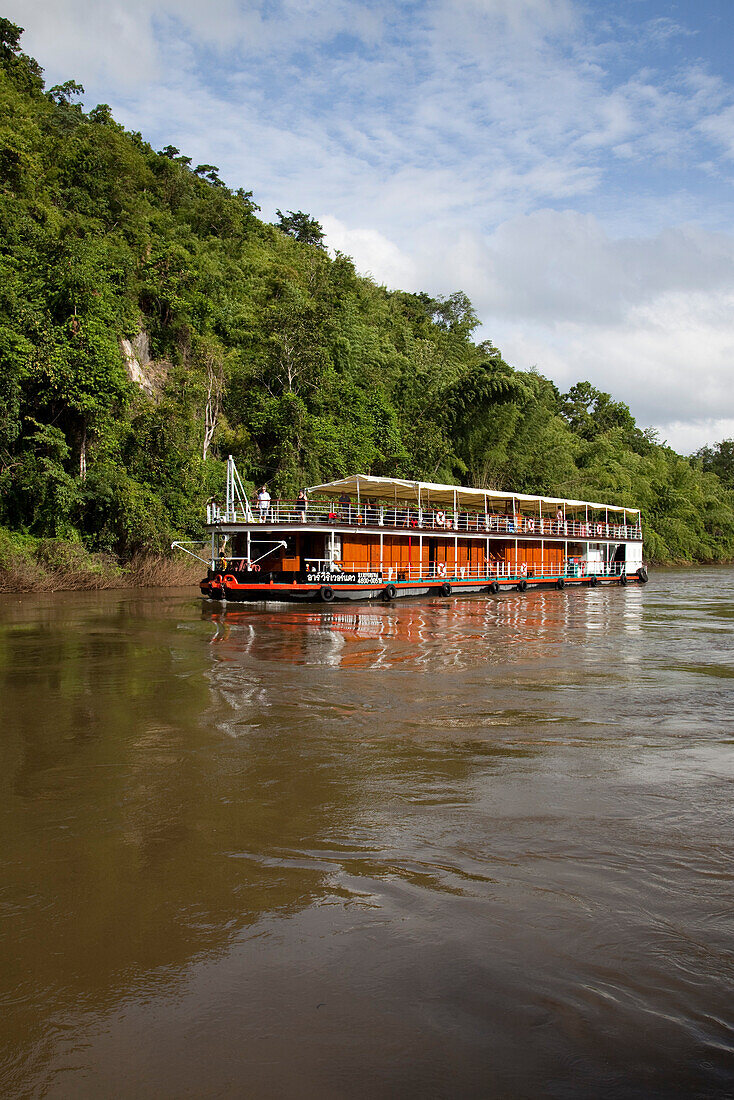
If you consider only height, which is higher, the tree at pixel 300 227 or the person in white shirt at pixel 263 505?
the tree at pixel 300 227

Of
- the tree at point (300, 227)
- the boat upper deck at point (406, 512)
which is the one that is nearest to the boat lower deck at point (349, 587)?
the boat upper deck at point (406, 512)

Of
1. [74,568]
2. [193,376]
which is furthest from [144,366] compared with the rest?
[74,568]

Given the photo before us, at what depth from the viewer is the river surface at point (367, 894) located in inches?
134

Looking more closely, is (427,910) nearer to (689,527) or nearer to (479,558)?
(479,558)

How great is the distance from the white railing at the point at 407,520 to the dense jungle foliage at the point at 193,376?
5.61 metres

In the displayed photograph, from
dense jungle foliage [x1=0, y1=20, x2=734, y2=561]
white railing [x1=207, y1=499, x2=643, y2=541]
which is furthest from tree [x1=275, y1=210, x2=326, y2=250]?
white railing [x1=207, y1=499, x2=643, y2=541]

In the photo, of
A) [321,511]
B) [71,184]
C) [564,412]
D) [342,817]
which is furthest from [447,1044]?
[564,412]

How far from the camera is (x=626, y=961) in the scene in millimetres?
4145

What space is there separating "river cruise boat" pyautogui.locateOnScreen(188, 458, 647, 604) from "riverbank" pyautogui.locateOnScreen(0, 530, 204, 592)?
8.32 feet

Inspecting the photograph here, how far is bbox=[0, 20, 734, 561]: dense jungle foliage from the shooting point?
→ 118 ft

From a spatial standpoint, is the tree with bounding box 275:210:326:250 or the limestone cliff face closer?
the limestone cliff face

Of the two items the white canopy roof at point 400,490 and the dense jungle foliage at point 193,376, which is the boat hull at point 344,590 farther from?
the dense jungle foliage at point 193,376

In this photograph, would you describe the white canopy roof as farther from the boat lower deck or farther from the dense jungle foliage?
the dense jungle foliage

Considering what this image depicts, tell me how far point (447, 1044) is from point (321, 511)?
102ft
